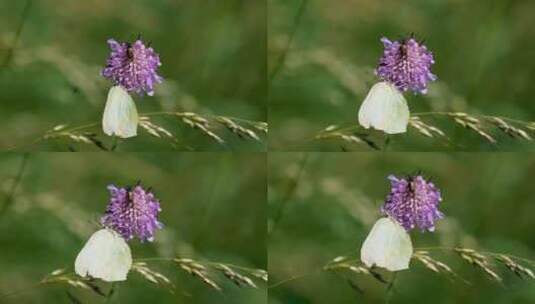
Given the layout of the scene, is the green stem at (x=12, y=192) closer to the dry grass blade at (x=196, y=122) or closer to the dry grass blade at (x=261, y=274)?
the dry grass blade at (x=196, y=122)

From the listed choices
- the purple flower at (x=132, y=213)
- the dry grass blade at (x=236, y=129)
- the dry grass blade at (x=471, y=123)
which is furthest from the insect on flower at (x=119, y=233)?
the dry grass blade at (x=471, y=123)

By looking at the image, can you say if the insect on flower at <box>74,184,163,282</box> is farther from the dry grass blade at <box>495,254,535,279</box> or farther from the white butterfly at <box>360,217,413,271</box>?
the dry grass blade at <box>495,254,535,279</box>

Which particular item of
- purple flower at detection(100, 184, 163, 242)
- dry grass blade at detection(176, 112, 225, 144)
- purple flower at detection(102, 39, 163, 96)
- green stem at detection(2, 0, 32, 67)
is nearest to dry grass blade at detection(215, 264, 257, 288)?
purple flower at detection(100, 184, 163, 242)

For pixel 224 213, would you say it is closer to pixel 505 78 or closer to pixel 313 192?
pixel 313 192

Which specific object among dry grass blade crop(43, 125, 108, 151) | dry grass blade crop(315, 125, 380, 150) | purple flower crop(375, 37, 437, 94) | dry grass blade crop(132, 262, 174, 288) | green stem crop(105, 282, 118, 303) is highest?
purple flower crop(375, 37, 437, 94)

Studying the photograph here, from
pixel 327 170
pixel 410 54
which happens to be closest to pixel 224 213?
pixel 327 170

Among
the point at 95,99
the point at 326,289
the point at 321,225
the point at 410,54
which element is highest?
the point at 410,54
